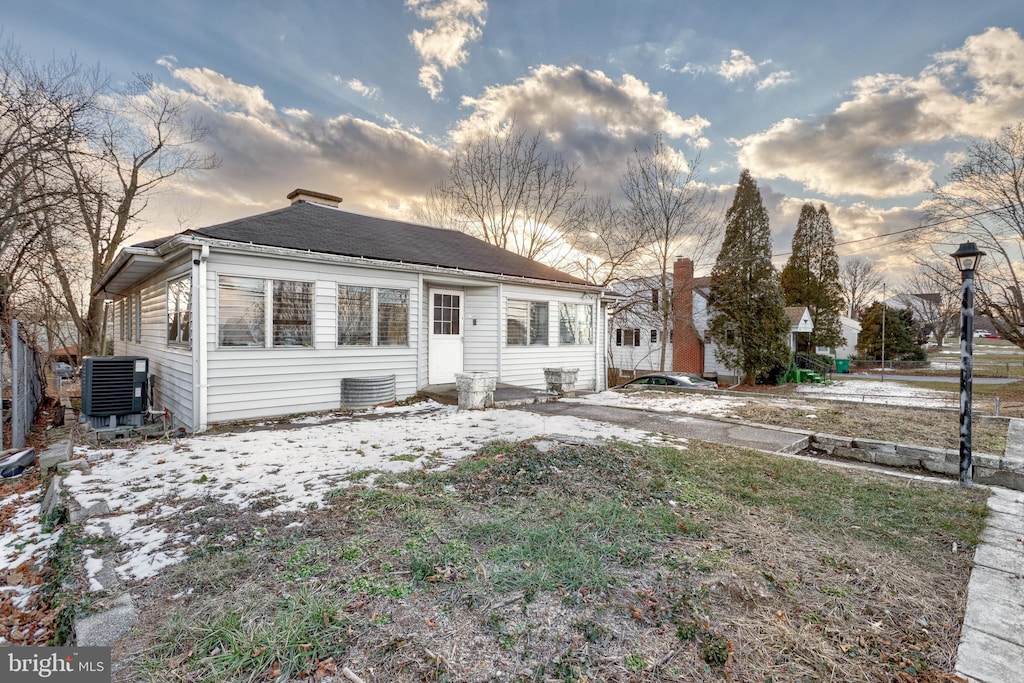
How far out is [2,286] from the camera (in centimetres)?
955

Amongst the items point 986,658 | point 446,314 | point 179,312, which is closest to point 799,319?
point 446,314

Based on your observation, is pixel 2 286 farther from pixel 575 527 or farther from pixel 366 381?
pixel 575 527

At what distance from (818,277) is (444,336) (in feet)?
99.9

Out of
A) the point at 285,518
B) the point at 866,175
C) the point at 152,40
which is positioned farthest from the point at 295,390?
the point at 866,175

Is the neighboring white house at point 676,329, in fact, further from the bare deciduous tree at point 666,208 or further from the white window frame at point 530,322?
the white window frame at point 530,322

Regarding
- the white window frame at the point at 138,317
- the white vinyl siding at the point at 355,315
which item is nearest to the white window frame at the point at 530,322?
the white vinyl siding at the point at 355,315

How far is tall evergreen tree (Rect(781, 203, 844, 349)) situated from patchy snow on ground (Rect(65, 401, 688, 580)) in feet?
96.4

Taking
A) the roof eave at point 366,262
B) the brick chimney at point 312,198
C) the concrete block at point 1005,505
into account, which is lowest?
the concrete block at point 1005,505

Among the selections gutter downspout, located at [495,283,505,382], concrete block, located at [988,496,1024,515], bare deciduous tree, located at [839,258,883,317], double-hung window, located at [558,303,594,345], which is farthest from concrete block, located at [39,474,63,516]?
bare deciduous tree, located at [839,258,883,317]

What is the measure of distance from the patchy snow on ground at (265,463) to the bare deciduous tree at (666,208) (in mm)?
14164

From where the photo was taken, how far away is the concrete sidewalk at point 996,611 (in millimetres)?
2068

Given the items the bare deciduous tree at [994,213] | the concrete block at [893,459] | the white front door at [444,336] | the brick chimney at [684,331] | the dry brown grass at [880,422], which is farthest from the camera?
the brick chimney at [684,331]

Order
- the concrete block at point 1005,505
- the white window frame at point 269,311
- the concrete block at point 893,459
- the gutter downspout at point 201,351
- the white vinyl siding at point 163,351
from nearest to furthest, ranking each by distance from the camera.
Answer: the concrete block at point 1005,505 < the concrete block at point 893,459 < the gutter downspout at point 201,351 < the white window frame at point 269,311 < the white vinyl siding at point 163,351

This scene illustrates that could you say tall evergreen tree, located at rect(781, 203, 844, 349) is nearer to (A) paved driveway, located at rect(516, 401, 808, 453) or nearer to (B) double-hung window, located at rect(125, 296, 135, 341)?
(A) paved driveway, located at rect(516, 401, 808, 453)
